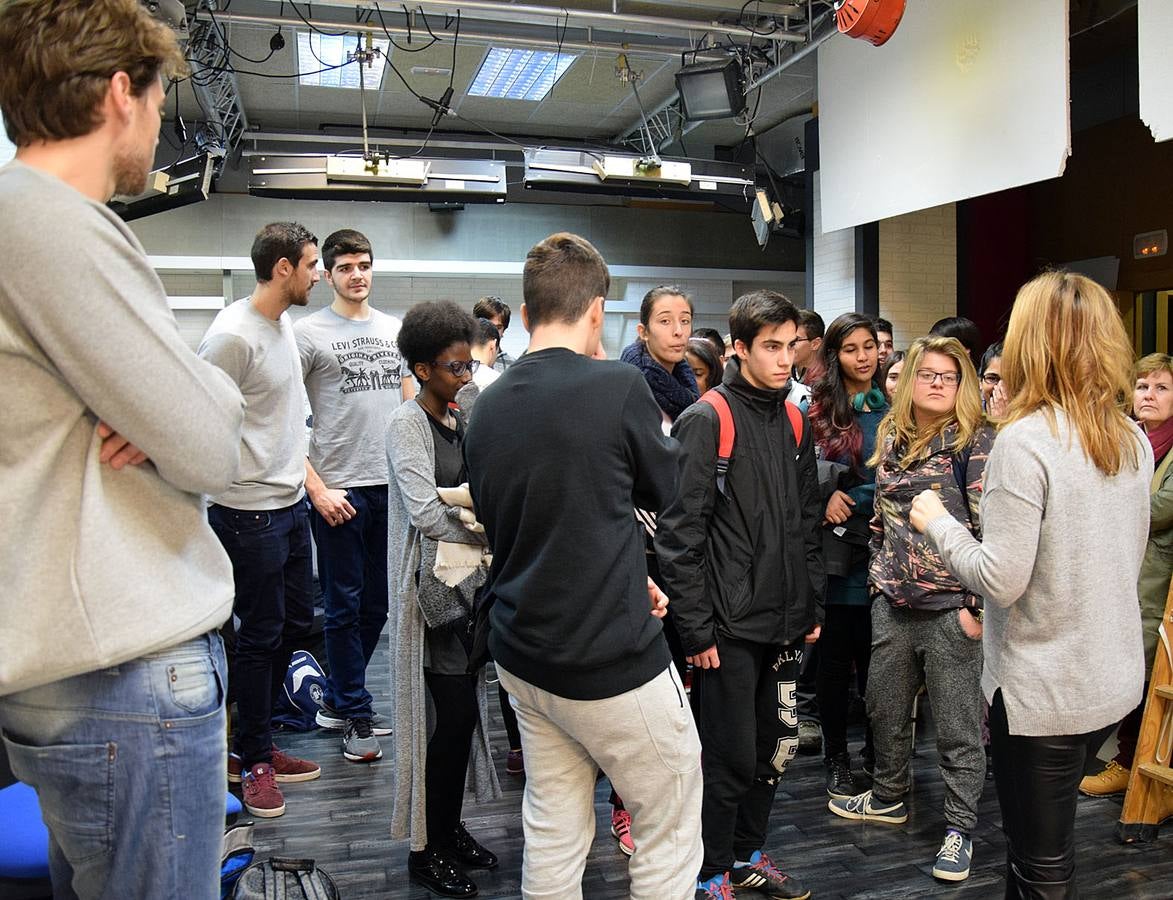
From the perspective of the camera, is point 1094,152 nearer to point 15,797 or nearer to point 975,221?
point 975,221

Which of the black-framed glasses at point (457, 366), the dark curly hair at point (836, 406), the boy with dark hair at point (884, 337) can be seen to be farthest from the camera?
the boy with dark hair at point (884, 337)

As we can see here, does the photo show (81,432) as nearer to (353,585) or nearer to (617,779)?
(617,779)

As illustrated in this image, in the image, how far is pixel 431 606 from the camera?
8.01 ft

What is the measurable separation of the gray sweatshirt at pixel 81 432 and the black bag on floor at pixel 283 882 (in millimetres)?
1233

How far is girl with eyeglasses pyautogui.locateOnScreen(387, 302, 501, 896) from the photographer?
8.07 ft

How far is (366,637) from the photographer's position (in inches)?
154

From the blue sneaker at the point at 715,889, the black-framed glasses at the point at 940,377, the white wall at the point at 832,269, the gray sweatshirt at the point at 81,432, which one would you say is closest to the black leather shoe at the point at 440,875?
the blue sneaker at the point at 715,889

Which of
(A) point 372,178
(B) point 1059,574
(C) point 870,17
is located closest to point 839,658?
(B) point 1059,574

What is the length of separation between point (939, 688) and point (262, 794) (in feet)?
6.94

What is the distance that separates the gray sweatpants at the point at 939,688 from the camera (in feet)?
9.23

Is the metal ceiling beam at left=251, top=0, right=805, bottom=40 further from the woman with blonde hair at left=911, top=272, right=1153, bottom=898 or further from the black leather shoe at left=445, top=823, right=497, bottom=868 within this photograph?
the woman with blonde hair at left=911, top=272, right=1153, bottom=898

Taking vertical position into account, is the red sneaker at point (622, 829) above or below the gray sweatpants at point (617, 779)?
below

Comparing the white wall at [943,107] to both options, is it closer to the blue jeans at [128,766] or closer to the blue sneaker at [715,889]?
the blue sneaker at [715,889]

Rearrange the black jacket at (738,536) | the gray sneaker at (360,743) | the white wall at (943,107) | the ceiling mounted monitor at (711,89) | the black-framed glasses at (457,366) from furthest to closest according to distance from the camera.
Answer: the ceiling mounted monitor at (711,89), the white wall at (943,107), the gray sneaker at (360,743), the black-framed glasses at (457,366), the black jacket at (738,536)
